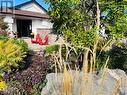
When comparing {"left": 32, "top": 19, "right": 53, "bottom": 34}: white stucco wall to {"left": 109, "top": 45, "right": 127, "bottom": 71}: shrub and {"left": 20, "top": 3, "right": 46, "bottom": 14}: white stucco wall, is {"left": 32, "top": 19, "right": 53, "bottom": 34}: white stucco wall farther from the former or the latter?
{"left": 109, "top": 45, "right": 127, "bottom": 71}: shrub

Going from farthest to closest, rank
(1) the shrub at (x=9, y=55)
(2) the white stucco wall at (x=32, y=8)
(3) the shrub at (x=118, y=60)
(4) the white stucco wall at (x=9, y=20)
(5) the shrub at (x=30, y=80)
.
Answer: (2) the white stucco wall at (x=32, y=8) < (4) the white stucco wall at (x=9, y=20) < (3) the shrub at (x=118, y=60) < (1) the shrub at (x=9, y=55) < (5) the shrub at (x=30, y=80)

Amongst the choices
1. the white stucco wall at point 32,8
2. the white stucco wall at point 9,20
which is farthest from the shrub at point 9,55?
the white stucco wall at point 32,8

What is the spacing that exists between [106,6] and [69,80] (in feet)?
31.3

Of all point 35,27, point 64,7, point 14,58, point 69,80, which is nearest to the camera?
point 69,80

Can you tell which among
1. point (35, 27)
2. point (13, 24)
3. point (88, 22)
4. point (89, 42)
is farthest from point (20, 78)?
point (35, 27)

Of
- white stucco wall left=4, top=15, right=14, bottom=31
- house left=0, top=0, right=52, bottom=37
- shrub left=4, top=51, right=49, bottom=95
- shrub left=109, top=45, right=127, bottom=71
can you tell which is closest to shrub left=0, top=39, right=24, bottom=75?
shrub left=4, top=51, right=49, bottom=95

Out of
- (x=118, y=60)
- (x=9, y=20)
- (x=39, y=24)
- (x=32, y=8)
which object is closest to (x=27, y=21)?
(x=39, y=24)

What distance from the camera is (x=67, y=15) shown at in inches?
460

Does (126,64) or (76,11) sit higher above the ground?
(76,11)

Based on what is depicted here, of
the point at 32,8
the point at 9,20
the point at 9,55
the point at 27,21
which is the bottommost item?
the point at 9,55

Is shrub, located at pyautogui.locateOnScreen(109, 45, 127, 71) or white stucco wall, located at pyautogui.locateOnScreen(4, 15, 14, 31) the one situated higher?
white stucco wall, located at pyautogui.locateOnScreen(4, 15, 14, 31)

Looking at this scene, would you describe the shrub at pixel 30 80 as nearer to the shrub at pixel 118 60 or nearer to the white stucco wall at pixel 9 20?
the shrub at pixel 118 60

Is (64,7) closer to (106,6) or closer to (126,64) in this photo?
(106,6)

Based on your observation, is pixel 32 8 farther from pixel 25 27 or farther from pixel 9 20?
pixel 9 20
